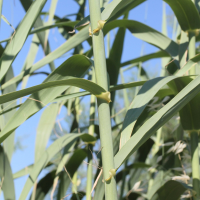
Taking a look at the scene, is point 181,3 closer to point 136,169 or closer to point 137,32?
point 137,32

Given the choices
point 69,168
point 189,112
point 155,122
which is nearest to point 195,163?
point 189,112

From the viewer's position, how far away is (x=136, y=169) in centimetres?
70

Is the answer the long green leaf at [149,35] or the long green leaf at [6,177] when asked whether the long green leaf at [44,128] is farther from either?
the long green leaf at [149,35]

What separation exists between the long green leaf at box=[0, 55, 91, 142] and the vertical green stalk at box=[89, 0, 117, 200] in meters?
0.03

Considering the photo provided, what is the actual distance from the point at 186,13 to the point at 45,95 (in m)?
0.29

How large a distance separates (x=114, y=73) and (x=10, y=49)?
32cm

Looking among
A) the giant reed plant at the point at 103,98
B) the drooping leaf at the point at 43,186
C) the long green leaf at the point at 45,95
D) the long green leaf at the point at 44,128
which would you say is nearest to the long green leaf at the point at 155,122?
the giant reed plant at the point at 103,98

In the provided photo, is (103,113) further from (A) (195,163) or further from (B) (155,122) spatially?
(A) (195,163)

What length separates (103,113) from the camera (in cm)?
26

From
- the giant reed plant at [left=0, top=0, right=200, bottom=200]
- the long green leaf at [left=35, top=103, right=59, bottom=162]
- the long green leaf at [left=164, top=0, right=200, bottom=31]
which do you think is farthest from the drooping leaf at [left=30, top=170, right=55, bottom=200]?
the long green leaf at [left=164, top=0, right=200, bottom=31]

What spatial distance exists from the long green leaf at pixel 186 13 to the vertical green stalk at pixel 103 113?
184mm

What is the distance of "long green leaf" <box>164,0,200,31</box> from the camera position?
0.40m

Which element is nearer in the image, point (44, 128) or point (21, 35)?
point (21, 35)

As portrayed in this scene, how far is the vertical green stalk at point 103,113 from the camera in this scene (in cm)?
25
